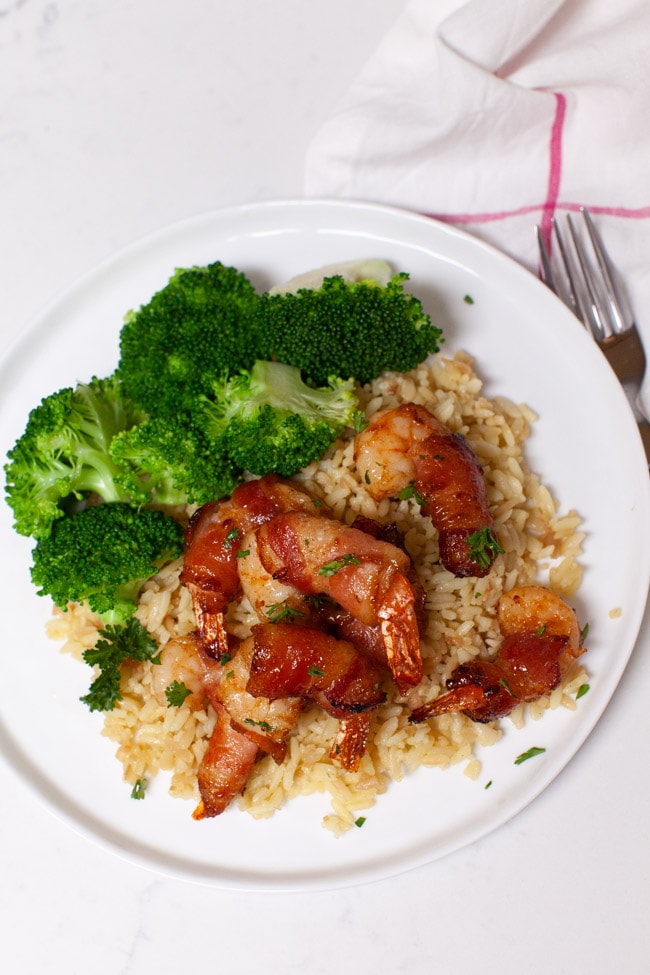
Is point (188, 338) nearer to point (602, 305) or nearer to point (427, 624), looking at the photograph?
point (427, 624)

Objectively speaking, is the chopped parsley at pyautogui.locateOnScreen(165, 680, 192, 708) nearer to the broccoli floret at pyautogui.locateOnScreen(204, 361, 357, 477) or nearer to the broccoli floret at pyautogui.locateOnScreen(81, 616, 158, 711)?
the broccoli floret at pyautogui.locateOnScreen(81, 616, 158, 711)

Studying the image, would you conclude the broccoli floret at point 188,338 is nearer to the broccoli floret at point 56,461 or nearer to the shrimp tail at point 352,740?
the broccoli floret at point 56,461

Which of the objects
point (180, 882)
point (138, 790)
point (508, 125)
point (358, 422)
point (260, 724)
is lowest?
point (180, 882)

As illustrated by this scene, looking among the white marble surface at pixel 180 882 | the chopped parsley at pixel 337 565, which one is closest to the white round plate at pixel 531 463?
the white marble surface at pixel 180 882

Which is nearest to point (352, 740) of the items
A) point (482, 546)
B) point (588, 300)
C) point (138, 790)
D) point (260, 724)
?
point (260, 724)

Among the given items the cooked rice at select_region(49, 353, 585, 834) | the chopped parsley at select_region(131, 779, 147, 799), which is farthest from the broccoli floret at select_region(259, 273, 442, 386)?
the chopped parsley at select_region(131, 779, 147, 799)

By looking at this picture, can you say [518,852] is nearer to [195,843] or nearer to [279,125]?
[195,843]
